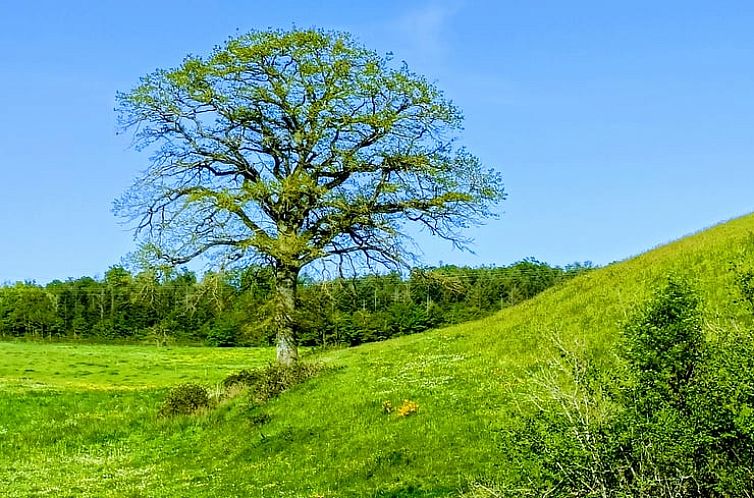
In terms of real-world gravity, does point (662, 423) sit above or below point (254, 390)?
above

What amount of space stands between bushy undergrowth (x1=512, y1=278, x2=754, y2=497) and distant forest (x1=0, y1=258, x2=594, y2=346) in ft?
85.1

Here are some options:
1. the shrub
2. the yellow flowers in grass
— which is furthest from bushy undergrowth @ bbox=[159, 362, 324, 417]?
the yellow flowers in grass

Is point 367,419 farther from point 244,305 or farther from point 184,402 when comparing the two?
point 244,305

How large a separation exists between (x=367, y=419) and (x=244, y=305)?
21.0m

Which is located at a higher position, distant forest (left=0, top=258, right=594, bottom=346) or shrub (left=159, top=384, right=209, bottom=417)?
distant forest (left=0, top=258, right=594, bottom=346)

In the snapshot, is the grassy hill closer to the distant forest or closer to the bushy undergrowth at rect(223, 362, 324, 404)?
the bushy undergrowth at rect(223, 362, 324, 404)

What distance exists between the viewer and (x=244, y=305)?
45156 millimetres

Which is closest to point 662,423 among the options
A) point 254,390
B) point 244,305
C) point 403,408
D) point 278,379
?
point 403,408

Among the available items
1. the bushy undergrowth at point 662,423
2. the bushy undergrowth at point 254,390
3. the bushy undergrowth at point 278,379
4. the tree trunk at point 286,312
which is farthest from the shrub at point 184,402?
the bushy undergrowth at point 662,423

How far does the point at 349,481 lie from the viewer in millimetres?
19984

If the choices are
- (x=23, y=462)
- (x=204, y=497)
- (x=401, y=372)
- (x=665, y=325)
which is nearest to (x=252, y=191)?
(x=401, y=372)

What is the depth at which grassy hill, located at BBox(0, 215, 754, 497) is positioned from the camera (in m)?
20.2

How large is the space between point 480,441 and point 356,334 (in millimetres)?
89217

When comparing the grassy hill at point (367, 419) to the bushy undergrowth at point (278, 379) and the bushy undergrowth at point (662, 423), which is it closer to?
the bushy undergrowth at point (662, 423)
